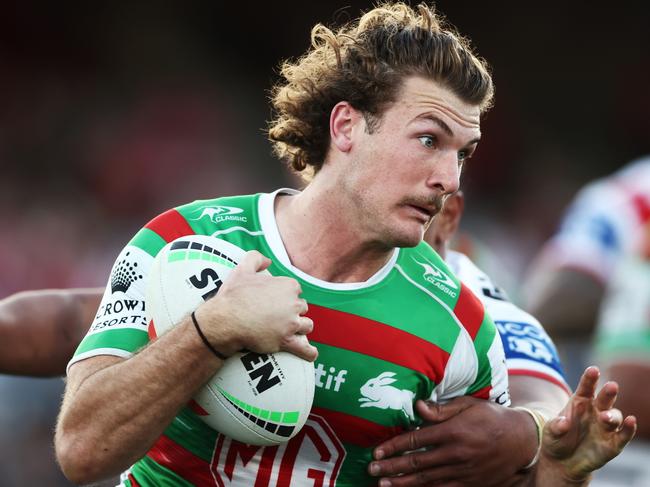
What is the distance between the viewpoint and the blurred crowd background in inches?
425

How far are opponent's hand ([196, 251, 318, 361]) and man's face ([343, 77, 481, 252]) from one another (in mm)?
479

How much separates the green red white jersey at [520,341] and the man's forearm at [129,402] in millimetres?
1580

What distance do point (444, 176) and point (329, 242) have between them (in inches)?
16.8

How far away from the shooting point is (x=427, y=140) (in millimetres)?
3516

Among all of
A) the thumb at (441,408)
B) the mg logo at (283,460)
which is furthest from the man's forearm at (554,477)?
the mg logo at (283,460)

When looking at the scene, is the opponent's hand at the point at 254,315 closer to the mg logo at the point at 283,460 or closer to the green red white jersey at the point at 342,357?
the green red white jersey at the point at 342,357

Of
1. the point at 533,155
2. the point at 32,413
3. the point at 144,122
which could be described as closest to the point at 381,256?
the point at 32,413

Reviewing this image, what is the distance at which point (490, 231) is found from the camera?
13148 millimetres

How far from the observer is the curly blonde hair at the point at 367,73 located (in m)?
3.60

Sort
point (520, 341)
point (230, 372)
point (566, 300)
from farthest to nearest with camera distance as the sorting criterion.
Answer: point (566, 300)
point (520, 341)
point (230, 372)

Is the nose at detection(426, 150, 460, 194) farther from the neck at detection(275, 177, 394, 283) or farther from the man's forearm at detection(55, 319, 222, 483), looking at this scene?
the man's forearm at detection(55, 319, 222, 483)

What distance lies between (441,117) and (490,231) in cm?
977

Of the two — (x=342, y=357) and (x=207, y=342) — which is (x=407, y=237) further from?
(x=207, y=342)

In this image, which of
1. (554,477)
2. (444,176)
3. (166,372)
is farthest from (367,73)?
(554,477)
